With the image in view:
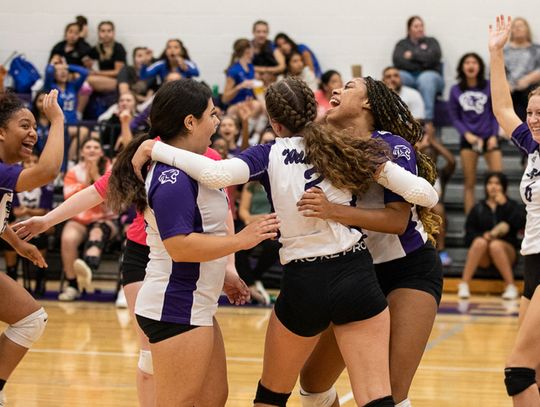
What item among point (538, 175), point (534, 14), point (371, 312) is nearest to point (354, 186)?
point (371, 312)

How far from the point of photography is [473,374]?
22.9ft

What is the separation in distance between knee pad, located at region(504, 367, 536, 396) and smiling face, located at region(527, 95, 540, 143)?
3.43 feet

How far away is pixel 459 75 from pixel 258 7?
357 centimetres

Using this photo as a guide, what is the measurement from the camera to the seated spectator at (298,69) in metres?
13.3

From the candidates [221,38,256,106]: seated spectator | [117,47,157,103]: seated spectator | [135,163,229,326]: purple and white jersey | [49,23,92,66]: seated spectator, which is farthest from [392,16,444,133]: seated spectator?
[135,163,229,326]: purple and white jersey

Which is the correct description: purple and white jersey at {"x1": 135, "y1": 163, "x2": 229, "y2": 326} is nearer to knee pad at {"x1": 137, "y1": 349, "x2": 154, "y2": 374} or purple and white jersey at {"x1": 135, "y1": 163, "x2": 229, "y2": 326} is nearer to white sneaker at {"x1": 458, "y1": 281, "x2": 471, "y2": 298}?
knee pad at {"x1": 137, "y1": 349, "x2": 154, "y2": 374}

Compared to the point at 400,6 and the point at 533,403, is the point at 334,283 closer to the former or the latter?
the point at 533,403

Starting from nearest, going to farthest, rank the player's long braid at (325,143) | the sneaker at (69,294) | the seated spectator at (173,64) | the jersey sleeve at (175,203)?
the jersey sleeve at (175,203) → the player's long braid at (325,143) → the sneaker at (69,294) → the seated spectator at (173,64)

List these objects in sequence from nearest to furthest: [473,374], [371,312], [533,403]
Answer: [371,312] → [533,403] → [473,374]

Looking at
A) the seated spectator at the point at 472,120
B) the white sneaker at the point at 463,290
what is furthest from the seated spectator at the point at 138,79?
the white sneaker at the point at 463,290

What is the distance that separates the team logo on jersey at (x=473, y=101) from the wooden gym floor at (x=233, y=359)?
2909 mm

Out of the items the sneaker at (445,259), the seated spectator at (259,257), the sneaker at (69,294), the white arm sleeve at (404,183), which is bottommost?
the sneaker at (69,294)

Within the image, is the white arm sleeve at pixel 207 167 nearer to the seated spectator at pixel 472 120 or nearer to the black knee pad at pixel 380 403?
the black knee pad at pixel 380 403

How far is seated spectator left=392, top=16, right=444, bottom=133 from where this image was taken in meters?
13.2
